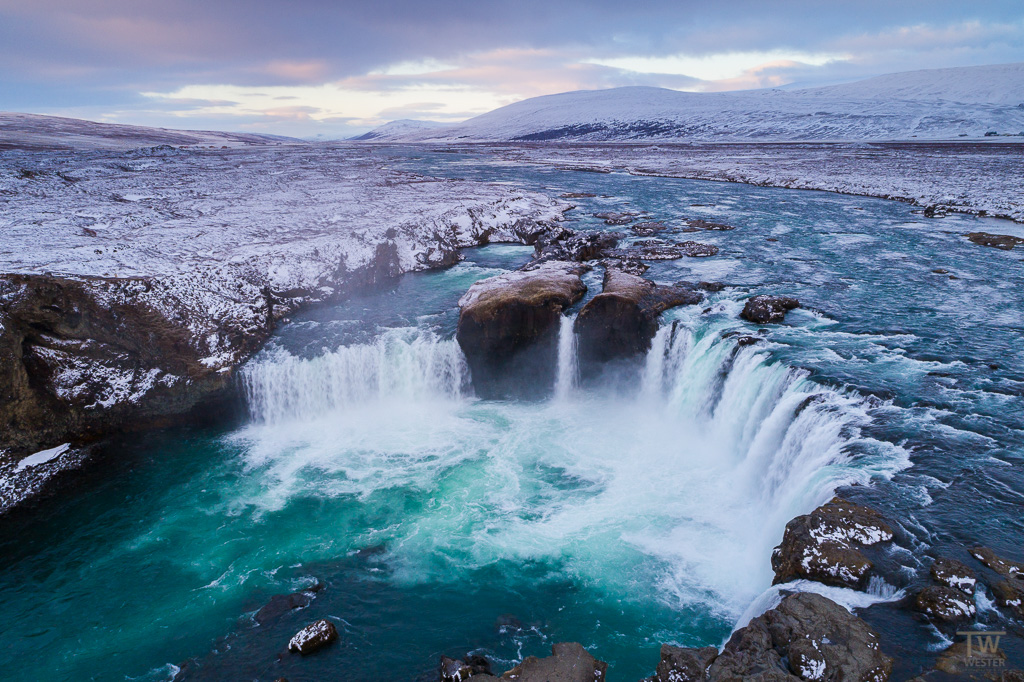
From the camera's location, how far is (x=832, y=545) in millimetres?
8578

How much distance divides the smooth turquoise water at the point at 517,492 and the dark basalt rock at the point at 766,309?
47cm

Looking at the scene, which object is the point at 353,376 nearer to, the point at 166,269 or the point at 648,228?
the point at 166,269

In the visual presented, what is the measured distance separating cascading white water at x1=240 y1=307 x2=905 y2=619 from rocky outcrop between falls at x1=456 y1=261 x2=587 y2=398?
0.50 m

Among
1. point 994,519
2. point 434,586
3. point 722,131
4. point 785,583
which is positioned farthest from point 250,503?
point 722,131

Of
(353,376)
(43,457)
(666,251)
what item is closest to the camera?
(43,457)

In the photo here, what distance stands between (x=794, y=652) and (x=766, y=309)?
486 inches

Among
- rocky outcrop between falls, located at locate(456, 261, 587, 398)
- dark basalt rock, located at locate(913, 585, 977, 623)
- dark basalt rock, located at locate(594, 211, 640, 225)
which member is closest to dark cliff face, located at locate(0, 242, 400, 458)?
rocky outcrop between falls, located at locate(456, 261, 587, 398)

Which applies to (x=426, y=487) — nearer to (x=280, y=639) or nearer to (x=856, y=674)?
(x=280, y=639)

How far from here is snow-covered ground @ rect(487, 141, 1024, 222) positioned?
35469 millimetres

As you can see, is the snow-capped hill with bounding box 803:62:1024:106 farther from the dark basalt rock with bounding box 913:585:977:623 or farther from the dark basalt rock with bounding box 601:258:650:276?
the dark basalt rock with bounding box 913:585:977:623

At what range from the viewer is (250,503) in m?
14.0

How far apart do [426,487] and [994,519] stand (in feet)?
37.5

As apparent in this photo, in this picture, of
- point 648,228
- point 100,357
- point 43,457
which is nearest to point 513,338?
point 100,357

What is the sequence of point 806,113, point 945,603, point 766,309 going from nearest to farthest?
point 945,603 < point 766,309 < point 806,113
